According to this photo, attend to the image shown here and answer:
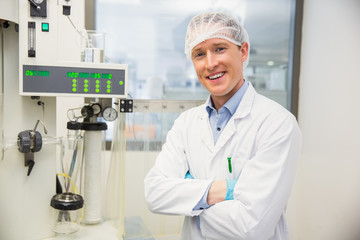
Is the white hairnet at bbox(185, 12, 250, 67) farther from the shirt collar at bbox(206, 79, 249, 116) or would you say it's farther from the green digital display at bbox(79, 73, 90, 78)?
the green digital display at bbox(79, 73, 90, 78)

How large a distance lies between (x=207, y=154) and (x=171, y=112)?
29.7 inches

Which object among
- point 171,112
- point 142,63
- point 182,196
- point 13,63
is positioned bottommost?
point 182,196

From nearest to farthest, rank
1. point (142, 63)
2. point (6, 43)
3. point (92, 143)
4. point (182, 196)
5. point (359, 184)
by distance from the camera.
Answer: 1. point (182, 196)
2. point (6, 43)
3. point (92, 143)
4. point (359, 184)
5. point (142, 63)

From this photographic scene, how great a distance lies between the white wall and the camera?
184 centimetres

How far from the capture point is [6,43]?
3.81 ft

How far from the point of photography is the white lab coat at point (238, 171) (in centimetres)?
92

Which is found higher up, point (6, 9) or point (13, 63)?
point (6, 9)

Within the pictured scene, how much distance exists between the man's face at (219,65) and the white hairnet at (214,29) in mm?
19

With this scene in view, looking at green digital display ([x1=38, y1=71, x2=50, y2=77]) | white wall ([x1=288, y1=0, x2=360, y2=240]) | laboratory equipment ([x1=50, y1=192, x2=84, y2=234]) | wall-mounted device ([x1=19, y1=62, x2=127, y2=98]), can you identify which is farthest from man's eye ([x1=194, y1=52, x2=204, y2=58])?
white wall ([x1=288, y1=0, x2=360, y2=240])

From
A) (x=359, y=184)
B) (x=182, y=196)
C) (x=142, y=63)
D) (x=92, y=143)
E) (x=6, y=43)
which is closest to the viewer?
(x=182, y=196)

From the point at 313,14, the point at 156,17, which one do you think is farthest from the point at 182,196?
the point at 313,14

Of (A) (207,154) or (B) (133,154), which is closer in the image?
(A) (207,154)

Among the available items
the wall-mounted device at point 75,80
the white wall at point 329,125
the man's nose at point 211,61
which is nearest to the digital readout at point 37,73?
the wall-mounted device at point 75,80

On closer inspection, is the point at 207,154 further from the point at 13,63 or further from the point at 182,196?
the point at 13,63
